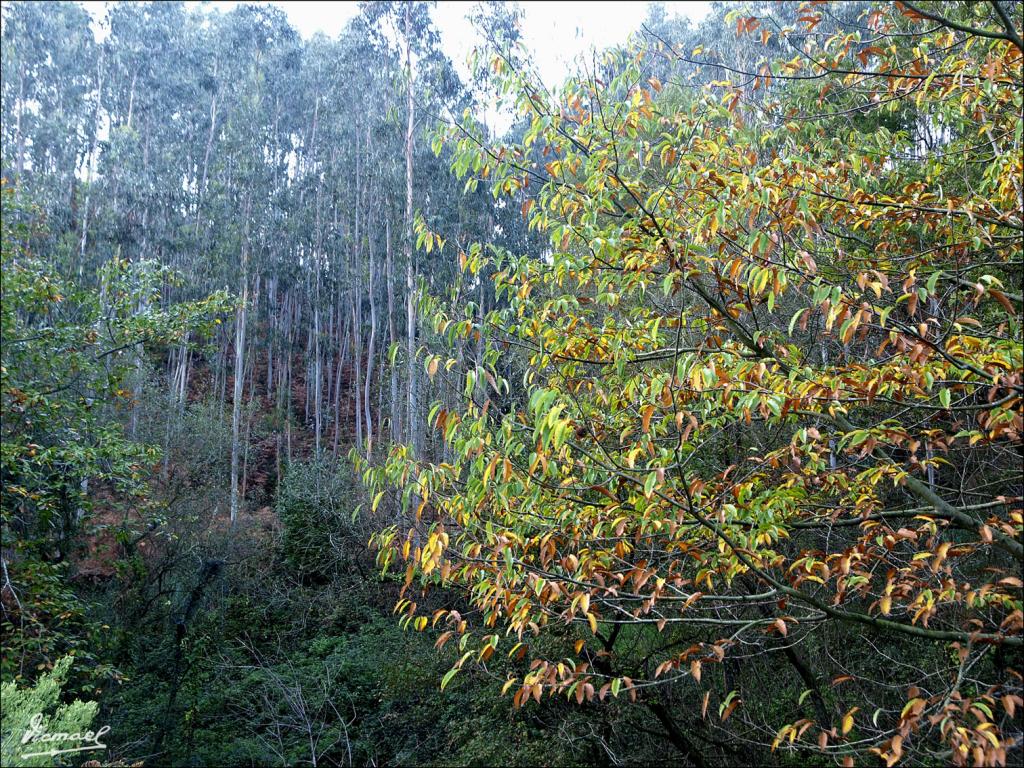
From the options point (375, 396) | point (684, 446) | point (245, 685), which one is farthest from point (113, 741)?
point (375, 396)

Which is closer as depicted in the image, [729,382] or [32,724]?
[729,382]

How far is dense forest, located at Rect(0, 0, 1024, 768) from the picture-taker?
2.70m

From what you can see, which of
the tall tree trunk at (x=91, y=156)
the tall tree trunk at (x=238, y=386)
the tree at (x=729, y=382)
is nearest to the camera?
the tree at (x=729, y=382)

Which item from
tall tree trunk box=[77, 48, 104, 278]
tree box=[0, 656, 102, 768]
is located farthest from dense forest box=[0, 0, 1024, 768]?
tall tree trunk box=[77, 48, 104, 278]

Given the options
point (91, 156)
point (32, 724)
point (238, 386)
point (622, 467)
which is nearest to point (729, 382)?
point (622, 467)

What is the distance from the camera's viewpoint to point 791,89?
563 centimetres

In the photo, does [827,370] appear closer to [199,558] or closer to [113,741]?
[113,741]

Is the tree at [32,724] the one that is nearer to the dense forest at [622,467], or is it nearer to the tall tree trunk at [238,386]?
the dense forest at [622,467]

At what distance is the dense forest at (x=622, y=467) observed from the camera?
2703 millimetres

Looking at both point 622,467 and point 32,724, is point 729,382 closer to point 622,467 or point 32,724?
point 622,467

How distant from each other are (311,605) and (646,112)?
29.1 ft

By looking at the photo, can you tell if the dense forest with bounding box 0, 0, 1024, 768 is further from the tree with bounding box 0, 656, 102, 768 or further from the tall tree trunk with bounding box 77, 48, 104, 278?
the tall tree trunk with bounding box 77, 48, 104, 278

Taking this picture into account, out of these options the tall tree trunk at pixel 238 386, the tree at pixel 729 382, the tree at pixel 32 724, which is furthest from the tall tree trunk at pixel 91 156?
the tree at pixel 729 382

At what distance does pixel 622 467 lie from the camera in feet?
9.04
